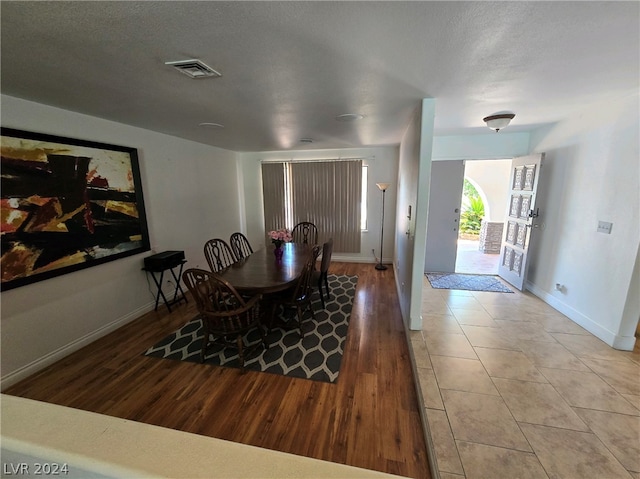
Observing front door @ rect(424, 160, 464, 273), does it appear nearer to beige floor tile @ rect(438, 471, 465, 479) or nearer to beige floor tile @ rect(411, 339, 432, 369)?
beige floor tile @ rect(411, 339, 432, 369)

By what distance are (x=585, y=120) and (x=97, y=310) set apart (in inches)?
233

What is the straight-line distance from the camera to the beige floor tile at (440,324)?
2.75 m

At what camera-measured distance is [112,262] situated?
290cm

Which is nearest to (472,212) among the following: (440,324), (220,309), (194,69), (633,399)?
(440,324)

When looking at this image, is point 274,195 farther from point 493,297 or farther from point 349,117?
point 493,297

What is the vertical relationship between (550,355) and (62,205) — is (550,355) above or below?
below

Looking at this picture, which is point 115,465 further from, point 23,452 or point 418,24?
point 418,24

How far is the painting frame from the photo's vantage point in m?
2.07

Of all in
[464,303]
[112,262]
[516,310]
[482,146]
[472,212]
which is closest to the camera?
[112,262]

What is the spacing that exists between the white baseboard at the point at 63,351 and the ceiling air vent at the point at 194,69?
285 centimetres

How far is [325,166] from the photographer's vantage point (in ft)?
17.3

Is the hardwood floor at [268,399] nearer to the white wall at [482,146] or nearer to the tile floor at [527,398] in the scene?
the tile floor at [527,398]

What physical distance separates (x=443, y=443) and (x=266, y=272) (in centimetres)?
206

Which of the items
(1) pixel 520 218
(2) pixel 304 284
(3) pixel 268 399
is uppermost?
(1) pixel 520 218
